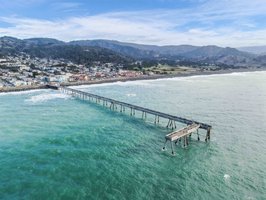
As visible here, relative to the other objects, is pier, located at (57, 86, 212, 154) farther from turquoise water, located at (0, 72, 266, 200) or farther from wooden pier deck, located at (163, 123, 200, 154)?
turquoise water, located at (0, 72, 266, 200)

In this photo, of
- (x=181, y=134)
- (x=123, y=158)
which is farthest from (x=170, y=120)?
(x=123, y=158)

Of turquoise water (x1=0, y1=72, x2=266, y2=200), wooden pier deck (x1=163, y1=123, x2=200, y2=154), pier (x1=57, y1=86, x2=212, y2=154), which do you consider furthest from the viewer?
pier (x1=57, y1=86, x2=212, y2=154)

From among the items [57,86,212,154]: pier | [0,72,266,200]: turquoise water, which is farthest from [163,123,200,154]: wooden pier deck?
[0,72,266,200]: turquoise water

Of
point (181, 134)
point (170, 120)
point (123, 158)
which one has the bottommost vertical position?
point (123, 158)

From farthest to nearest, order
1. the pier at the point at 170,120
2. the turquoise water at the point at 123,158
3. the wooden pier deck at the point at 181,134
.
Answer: the pier at the point at 170,120, the wooden pier deck at the point at 181,134, the turquoise water at the point at 123,158

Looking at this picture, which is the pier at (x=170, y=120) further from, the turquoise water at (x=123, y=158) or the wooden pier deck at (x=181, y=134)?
the turquoise water at (x=123, y=158)

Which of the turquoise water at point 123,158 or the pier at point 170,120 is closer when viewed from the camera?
the turquoise water at point 123,158

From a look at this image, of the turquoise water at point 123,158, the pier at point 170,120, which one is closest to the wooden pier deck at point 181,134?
the pier at point 170,120

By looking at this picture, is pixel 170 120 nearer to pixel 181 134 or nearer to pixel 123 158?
pixel 181 134

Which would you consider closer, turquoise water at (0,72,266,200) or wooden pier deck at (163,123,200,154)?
turquoise water at (0,72,266,200)
